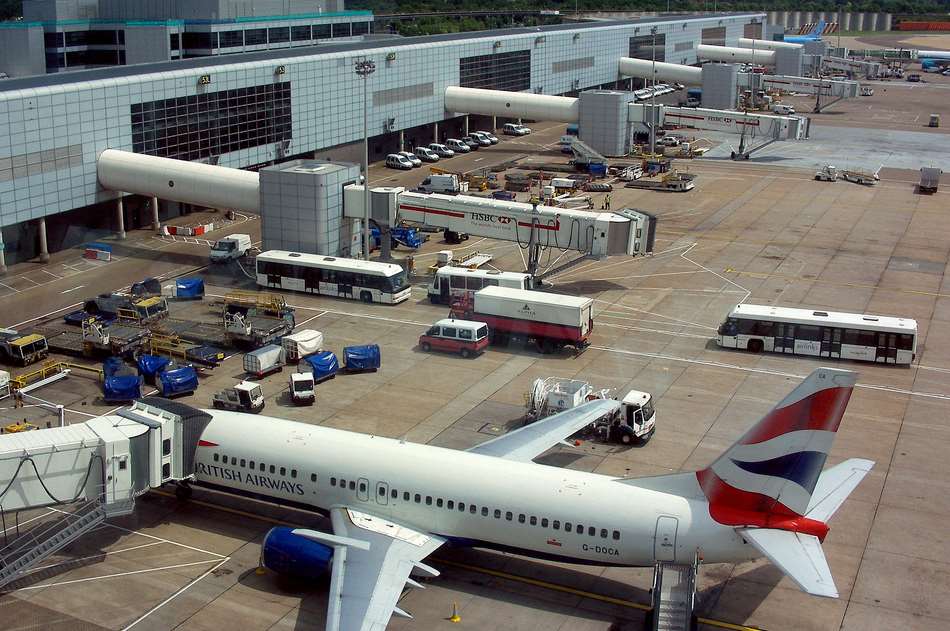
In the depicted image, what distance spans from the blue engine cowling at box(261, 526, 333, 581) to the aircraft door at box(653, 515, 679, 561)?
37.6ft

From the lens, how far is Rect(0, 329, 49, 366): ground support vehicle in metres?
63.3

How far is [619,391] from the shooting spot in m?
60.2

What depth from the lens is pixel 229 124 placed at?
341 ft

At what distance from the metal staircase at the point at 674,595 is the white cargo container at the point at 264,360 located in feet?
102

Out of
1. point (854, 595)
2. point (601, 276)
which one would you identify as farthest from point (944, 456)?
point (601, 276)

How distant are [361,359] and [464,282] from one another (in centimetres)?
1466

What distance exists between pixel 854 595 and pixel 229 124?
3131 inches

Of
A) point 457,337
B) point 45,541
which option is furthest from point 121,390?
point 457,337

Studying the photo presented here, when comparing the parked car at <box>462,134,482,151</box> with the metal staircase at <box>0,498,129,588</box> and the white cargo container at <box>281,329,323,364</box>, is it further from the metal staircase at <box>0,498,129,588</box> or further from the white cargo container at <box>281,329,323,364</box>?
the metal staircase at <box>0,498,129,588</box>

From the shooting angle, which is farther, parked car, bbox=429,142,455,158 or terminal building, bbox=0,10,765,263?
parked car, bbox=429,142,455,158

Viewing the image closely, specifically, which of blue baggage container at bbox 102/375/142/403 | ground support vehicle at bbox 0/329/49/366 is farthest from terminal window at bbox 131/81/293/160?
blue baggage container at bbox 102/375/142/403

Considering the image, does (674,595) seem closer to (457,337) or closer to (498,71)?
(457,337)

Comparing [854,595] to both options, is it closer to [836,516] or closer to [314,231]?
[836,516]

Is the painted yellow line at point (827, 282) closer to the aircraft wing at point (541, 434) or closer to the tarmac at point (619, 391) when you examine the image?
the tarmac at point (619, 391)
